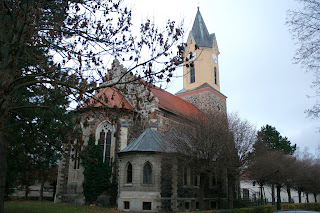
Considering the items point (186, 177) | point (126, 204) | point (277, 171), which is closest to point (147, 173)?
point (126, 204)

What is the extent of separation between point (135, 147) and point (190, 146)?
157 inches

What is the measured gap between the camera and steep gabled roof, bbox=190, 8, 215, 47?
38.1 metres

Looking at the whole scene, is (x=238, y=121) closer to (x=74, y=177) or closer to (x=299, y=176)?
(x=299, y=176)

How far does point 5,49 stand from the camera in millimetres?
7559

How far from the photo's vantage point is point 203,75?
1454 inches

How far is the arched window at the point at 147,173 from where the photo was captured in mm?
18641

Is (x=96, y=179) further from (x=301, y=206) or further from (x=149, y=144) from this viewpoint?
(x=301, y=206)

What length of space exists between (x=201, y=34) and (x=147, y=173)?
25.4 meters

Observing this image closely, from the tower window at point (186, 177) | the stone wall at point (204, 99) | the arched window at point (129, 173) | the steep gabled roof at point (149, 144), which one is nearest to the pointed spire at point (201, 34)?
the stone wall at point (204, 99)

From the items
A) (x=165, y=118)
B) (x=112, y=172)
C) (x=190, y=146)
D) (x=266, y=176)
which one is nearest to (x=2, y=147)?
(x=190, y=146)

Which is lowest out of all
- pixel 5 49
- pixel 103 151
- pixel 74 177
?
pixel 74 177

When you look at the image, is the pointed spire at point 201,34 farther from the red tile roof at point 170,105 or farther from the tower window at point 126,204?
the tower window at point 126,204

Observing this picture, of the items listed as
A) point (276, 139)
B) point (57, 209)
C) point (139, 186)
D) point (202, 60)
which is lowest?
point (57, 209)

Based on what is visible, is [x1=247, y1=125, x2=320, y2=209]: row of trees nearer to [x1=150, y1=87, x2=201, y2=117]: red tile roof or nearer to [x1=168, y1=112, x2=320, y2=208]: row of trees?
[x1=168, y1=112, x2=320, y2=208]: row of trees
